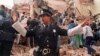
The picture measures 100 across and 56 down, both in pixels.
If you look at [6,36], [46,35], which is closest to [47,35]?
[46,35]

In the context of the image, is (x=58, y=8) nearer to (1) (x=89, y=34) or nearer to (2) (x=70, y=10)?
(2) (x=70, y=10)

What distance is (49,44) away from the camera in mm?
3547

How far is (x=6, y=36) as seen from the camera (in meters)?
4.05

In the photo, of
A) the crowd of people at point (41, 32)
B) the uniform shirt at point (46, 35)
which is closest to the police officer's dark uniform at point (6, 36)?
the crowd of people at point (41, 32)

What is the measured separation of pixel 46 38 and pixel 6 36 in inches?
32.0

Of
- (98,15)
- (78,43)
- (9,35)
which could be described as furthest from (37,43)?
(98,15)

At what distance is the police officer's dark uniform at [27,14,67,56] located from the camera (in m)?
3.54

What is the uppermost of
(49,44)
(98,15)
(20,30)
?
(98,15)

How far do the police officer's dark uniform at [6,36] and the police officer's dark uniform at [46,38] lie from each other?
546 mm

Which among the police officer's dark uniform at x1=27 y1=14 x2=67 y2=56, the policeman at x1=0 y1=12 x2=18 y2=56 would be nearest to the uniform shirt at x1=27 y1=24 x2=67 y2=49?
the police officer's dark uniform at x1=27 y1=14 x2=67 y2=56

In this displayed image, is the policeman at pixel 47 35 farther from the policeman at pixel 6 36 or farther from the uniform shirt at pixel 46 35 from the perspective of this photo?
the policeman at pixel 6 36

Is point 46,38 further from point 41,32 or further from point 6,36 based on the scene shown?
point 6,36

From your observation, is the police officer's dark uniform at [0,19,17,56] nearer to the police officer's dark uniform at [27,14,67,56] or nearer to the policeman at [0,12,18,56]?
the policeman at [0,12,18,56]

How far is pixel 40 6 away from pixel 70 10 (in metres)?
1.52
